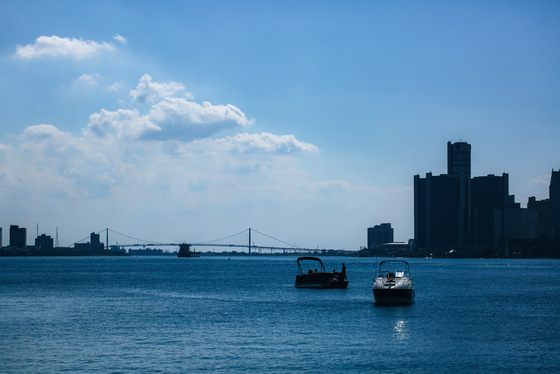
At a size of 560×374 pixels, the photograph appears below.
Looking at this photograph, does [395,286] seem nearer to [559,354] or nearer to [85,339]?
[559,354]

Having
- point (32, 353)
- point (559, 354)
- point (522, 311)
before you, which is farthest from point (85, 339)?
point (522, 311)

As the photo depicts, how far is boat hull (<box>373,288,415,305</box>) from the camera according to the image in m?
64.9

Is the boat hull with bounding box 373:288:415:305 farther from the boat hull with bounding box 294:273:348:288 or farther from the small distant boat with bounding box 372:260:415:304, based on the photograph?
the boat hull with bounding box 294:273:348:288

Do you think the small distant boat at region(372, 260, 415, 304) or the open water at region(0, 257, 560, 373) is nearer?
the open water at region(0, 257, 560, 373)

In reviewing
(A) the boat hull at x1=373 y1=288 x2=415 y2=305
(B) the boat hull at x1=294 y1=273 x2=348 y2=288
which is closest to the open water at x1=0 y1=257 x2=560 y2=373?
(A) the boat hull at x1=373 y1=288 x2=415 y2=305

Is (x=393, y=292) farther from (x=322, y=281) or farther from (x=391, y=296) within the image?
(x=322, y=281)

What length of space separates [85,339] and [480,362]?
990 inches

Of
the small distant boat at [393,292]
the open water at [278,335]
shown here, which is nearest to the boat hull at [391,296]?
the small distant boat at [393,292]

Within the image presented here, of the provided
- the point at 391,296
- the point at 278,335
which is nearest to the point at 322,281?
the point at 391,296

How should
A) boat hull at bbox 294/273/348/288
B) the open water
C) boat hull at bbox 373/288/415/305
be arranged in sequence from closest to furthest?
the open water
boat hull at bbox 373/288/415/305
boat hull at bbox 294/273/348/288

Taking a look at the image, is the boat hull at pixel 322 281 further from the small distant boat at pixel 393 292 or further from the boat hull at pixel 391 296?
the boat hull at pixel 391 296

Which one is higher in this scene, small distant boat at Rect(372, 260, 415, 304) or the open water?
small distant boat at Rect(372, 260, 415, 304)

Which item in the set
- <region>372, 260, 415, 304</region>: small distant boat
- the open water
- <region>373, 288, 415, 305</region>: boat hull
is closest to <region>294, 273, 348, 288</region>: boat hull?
the open water

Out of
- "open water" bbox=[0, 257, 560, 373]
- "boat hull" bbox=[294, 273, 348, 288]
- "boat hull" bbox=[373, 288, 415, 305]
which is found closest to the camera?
"open water" bbox=[0, 257, 560, 373]
